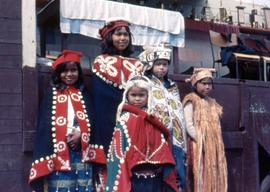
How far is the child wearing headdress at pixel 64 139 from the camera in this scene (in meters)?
3.58

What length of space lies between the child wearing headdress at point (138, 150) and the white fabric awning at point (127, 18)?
6.23 feet

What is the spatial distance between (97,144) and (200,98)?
1.27m

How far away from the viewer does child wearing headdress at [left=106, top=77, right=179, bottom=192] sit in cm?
344

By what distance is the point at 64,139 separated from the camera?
3.61m

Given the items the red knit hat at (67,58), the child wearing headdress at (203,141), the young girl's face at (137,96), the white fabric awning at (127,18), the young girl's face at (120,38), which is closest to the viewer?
the young girl's face at (137,96)

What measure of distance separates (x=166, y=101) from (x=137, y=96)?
48 centimetres

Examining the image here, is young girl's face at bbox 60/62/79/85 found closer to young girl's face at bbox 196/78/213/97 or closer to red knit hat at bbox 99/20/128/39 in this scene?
red knit hat at bbox 99/20/128/39

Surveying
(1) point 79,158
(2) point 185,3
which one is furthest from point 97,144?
(2) point 185,3

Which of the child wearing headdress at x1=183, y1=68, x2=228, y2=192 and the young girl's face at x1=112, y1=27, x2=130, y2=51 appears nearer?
the young girl's face at x1=112, y1=27, x2=130, y2=51

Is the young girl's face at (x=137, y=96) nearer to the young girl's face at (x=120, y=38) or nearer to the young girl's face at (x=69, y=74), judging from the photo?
the young girl's face at (x=69, y=74)

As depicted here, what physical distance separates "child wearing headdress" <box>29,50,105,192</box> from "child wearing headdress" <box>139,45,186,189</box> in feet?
1.73

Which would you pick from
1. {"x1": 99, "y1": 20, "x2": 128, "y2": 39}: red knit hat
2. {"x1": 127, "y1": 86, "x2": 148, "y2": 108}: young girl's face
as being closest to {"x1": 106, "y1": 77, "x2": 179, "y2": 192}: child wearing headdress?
{"x1": 127, "y1": 86, "x2": 148, "y2": 108}: young girl's face

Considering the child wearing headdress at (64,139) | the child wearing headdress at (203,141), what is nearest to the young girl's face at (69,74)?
the child wearing headdress at (64,139)

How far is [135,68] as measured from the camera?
4.00 metres
